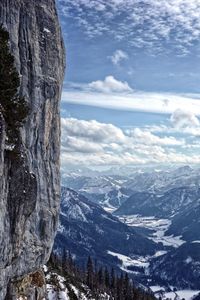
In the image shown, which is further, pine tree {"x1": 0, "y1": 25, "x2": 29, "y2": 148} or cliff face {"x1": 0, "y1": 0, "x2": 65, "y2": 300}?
cliff face {"x1": 0, "y1": 0, "x2": 65, "y2": 300}

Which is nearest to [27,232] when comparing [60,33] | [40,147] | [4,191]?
[40,147]

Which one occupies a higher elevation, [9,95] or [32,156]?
[9,95]

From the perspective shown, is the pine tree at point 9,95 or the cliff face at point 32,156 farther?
the cliff face at point 32,156

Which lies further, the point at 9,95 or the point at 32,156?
the point at 32,156
